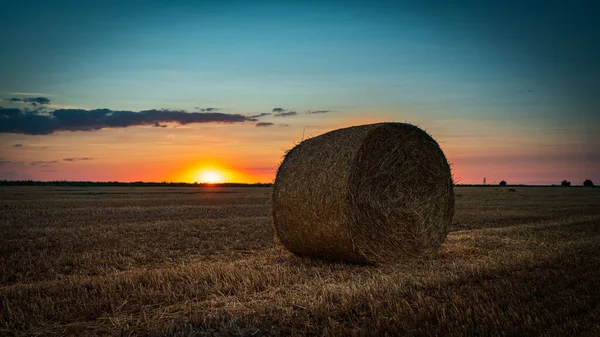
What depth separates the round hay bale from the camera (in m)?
8.25

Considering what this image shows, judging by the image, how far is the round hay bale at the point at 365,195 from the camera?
8.25m

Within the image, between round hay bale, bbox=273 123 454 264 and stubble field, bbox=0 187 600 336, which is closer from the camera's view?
stubble field, bbox=0 187 600 336

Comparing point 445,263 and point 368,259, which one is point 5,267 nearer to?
point 368,259

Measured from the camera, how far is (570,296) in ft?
17.3

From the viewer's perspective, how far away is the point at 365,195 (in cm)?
866

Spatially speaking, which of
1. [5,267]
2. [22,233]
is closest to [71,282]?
[5,267]

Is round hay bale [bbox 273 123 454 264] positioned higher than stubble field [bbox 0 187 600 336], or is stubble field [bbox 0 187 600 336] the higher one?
round hay bale [bbox 273 123 454 264]

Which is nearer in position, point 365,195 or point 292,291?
point 292,291

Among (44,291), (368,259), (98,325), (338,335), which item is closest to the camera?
(338,335)

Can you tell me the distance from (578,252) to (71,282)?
834 cm

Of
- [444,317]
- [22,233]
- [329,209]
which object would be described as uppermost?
[329,209]

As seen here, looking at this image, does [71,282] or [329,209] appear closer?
[71,282]

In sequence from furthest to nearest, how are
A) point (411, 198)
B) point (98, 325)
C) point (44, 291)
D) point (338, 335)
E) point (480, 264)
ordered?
point (411, 198)
point (480, 264)
point (44, 291)
point (98, 325)
point (338, 335)

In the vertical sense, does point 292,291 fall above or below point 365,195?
below
